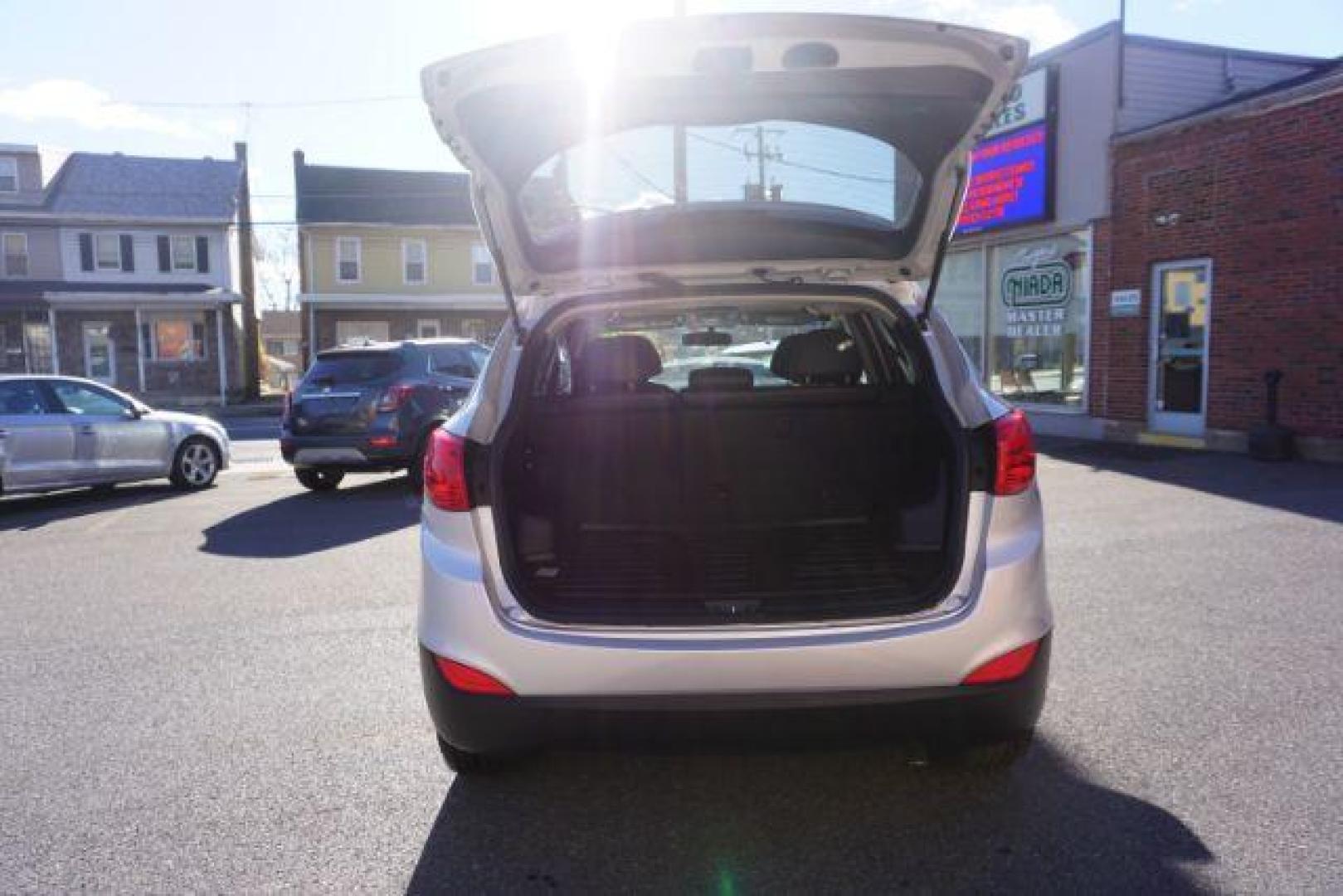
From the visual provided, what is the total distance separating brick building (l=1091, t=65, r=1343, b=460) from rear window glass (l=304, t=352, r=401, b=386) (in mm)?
9514

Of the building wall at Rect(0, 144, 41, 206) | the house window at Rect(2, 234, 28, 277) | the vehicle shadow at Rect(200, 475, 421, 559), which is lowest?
the vehicle shadow at Rect(200, 475, 421, 559)

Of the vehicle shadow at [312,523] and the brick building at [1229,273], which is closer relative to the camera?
the vehicle shadow at [312,523]

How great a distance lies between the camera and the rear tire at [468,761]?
302 cm

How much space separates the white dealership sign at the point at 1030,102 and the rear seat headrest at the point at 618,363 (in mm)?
11367

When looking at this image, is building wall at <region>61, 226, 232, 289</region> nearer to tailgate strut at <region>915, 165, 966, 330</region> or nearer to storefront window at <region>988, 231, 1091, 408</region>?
storefront window at <region>988, 231, 1091, 408</region>

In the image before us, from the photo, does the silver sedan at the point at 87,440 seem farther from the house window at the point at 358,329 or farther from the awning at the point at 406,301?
the house window at the point at 358,329

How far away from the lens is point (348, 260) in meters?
32.4

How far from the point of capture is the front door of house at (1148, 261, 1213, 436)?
39.2ft

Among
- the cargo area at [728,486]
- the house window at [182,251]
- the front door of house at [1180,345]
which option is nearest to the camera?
the cargo area at [728,486]

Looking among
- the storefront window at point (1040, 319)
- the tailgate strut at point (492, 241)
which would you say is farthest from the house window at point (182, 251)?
the tailgate strut at point (492, 241)

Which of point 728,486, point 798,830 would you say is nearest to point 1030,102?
point 728,486

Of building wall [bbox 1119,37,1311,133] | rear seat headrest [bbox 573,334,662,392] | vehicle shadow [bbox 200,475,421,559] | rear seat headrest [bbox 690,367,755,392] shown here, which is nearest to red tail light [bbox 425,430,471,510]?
rear seat headrest [bbox 573,334,662,392]

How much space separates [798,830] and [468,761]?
1052 mm

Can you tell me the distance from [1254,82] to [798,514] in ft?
48.4
